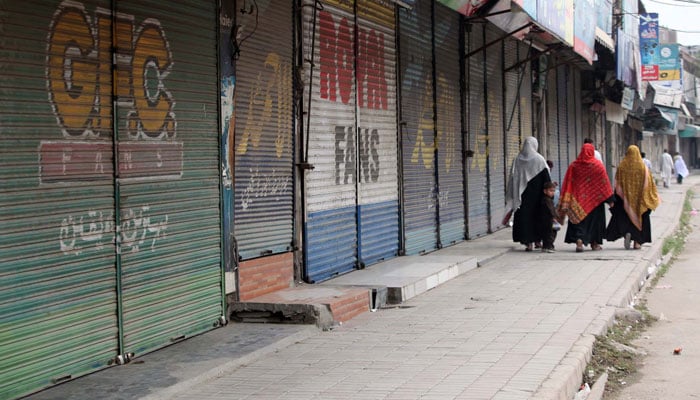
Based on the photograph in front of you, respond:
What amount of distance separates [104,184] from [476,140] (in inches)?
408

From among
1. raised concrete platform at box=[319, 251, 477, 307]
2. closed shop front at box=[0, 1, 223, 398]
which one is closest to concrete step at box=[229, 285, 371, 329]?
closed shop front at box=[0, 1, 223, 398]

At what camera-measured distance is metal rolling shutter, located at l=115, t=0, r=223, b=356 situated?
21.0 feet

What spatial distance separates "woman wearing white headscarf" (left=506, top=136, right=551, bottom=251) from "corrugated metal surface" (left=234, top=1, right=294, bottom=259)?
5.55 m

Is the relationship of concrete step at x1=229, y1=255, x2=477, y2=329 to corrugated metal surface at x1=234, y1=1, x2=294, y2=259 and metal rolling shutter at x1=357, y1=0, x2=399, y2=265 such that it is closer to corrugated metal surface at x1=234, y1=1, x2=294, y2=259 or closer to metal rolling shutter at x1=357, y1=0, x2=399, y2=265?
metal rolling shutter at x1=357, y1=0, x2=399, y2=265

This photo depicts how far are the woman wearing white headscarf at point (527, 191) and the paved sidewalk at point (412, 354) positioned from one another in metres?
3.38

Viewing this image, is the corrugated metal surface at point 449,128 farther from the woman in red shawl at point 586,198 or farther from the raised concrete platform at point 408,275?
the raised concrete platform at point 408,275

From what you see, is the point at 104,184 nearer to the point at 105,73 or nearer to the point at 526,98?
the point at 105,73

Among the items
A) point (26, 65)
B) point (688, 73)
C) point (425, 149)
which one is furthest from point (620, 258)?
point (688, 73)

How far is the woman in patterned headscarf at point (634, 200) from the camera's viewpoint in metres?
Result: 13.8

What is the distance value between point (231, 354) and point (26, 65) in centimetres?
241

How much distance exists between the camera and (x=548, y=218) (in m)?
13.8

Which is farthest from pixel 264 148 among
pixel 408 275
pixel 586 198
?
pixel 586 198

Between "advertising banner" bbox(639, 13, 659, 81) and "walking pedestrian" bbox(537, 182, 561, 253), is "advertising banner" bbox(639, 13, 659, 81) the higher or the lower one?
the higher one

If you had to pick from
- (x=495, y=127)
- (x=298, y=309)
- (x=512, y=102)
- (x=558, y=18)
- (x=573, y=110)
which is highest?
(x=558, y=18)
